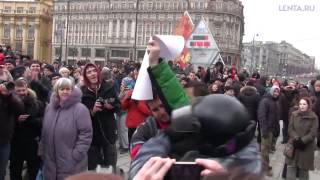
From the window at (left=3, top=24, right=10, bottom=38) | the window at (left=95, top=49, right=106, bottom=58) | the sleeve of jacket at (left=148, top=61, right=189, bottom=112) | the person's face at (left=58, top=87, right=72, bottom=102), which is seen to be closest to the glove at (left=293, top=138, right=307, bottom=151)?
the person's face at (left=58, top=87, right=72, bottom=102)

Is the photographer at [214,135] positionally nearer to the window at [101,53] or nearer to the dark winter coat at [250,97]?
the dark winter coat at [250,97]

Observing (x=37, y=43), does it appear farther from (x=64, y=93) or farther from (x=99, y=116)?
(x=64, y=93)

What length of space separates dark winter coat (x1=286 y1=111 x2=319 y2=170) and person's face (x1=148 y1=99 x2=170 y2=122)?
5.49 metres

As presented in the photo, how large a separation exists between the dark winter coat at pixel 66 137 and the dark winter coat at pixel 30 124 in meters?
0.67

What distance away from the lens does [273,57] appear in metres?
129

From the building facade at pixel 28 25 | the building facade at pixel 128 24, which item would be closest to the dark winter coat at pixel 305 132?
the building facade at pixel 128 24

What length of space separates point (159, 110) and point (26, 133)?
3598mm

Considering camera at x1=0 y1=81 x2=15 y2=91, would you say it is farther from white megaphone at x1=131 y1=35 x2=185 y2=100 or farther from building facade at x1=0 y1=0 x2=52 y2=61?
building facade at x1=0 y1=0 x2=52 y2=61

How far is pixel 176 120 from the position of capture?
159 centimetres

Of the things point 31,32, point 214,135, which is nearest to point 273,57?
point 31,32

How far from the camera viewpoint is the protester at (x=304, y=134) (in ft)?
24.4

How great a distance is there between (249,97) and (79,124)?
5067 mm

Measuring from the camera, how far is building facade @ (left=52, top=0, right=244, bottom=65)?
85000 millimetres

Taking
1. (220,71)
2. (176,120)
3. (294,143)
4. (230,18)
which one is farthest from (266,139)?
(230,18)
